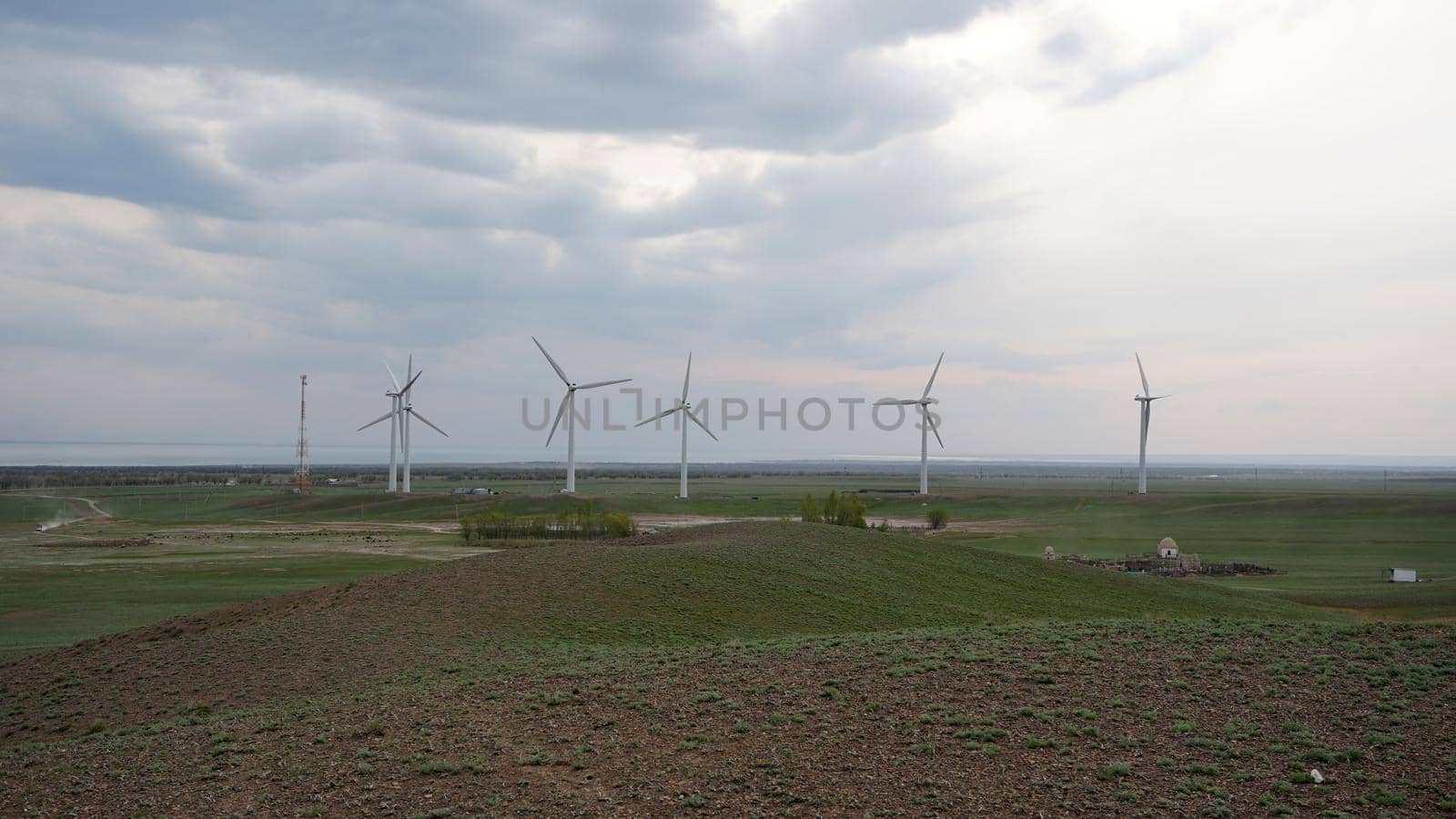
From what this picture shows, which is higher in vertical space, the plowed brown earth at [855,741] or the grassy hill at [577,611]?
the plowed brown earth at [855,741]

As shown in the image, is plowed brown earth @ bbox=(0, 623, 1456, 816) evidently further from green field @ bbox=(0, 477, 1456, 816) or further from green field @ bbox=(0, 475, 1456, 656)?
green field @ bbox=(0, 475, 1456, 656)

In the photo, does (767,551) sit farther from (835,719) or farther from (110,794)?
(110,794)

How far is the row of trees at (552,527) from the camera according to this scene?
254ft

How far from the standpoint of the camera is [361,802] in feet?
41.4

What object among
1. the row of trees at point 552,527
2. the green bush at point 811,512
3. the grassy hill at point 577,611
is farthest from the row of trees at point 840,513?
the grassy hill at point 577,611

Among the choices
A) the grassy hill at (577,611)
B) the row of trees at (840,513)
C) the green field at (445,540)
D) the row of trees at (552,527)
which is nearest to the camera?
the grassy hill at (577,611)

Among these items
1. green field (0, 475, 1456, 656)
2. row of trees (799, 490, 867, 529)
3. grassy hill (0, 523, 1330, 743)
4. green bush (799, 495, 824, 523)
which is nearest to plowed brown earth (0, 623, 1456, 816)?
grassy hill (0, 523, 1330, 743)

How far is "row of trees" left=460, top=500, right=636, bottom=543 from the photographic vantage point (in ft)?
254

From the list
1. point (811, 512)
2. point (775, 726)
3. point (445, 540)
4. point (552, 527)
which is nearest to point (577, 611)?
point (775, 726)

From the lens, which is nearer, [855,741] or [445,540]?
[855,741]

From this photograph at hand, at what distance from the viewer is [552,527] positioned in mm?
81812

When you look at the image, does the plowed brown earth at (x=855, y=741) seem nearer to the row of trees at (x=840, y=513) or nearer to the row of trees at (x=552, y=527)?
the row of trees at (x=840, y=513)

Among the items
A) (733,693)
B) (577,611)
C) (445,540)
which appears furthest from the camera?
(445,540)

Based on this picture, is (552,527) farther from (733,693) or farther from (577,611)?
(733,693)
